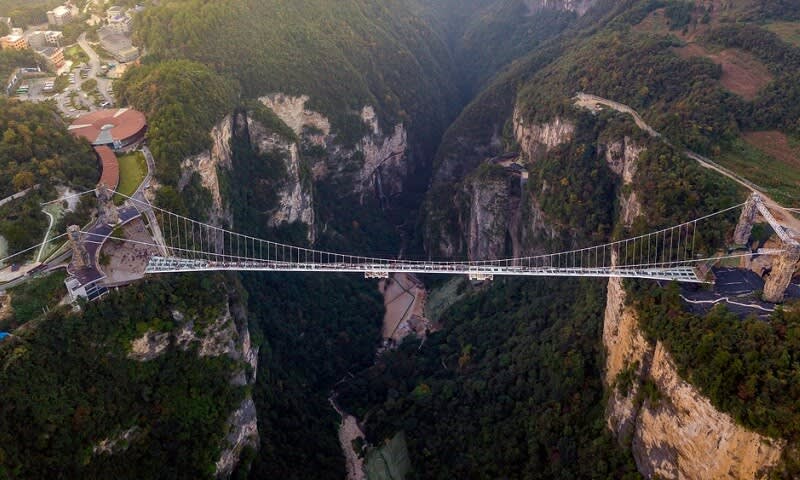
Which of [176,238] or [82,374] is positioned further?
[176,238]

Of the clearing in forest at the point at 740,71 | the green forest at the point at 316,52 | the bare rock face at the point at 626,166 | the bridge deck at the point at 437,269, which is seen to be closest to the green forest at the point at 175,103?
the bridge deck at the point at 437,269

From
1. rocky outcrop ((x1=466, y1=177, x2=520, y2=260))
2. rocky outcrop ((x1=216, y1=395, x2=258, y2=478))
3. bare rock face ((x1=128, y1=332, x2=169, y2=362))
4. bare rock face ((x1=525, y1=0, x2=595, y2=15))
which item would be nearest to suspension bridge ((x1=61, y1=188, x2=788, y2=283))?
bare rock face ((x1=128, y1=332, x2=169, y2=362))

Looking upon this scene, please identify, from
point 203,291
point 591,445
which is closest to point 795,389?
point 591,445

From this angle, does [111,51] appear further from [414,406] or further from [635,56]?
[635,56]

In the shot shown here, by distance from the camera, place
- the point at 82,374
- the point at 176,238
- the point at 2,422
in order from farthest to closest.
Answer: the point at 176,238
the point at 82,374
the point at 2,422

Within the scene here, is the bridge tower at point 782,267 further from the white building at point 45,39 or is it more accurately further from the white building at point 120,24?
the white building at point 45,39

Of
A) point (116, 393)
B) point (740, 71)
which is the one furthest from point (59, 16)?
point (740, 71)

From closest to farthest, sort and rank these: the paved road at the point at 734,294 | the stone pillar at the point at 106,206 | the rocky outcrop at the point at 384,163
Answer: the paved road at the point at 734,294 → the stone pillar at the point at 106,206 → the rocky outcrop at the point at 384,163
